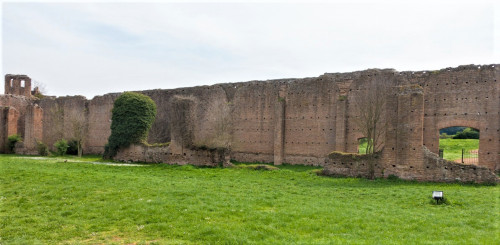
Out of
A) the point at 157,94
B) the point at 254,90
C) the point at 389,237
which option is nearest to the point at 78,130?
the point at 157,94

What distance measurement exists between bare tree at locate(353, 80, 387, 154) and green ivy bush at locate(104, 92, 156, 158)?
556 inches

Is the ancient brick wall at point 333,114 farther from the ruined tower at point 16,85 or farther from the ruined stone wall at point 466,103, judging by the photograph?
the ruined tower at point 16,85

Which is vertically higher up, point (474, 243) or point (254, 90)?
point (254, 90)

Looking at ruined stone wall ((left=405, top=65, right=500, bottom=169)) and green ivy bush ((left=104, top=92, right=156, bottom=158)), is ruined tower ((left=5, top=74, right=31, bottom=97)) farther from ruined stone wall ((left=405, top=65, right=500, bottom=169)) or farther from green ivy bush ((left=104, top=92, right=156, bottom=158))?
ruined stone wall ((left=405, top=65, right=500, bottom=169))

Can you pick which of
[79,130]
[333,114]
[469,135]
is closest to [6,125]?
[79,130]

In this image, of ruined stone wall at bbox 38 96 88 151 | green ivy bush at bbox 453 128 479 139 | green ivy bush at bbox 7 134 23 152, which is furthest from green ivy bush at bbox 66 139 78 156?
green ivy bush at bbox 453 128 479 139

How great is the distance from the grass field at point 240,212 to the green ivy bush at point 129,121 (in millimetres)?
8987

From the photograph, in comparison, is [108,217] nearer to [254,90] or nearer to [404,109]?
[404,109]

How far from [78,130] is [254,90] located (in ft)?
53.1

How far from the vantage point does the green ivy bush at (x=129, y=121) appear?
22.4 metres

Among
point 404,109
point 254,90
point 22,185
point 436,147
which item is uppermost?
point 254,90

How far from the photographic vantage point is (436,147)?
18.2m

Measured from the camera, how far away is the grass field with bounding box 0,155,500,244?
673 centimetres

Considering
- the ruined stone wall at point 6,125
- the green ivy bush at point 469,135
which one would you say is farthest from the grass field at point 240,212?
the green ivy bush at point 469,135
